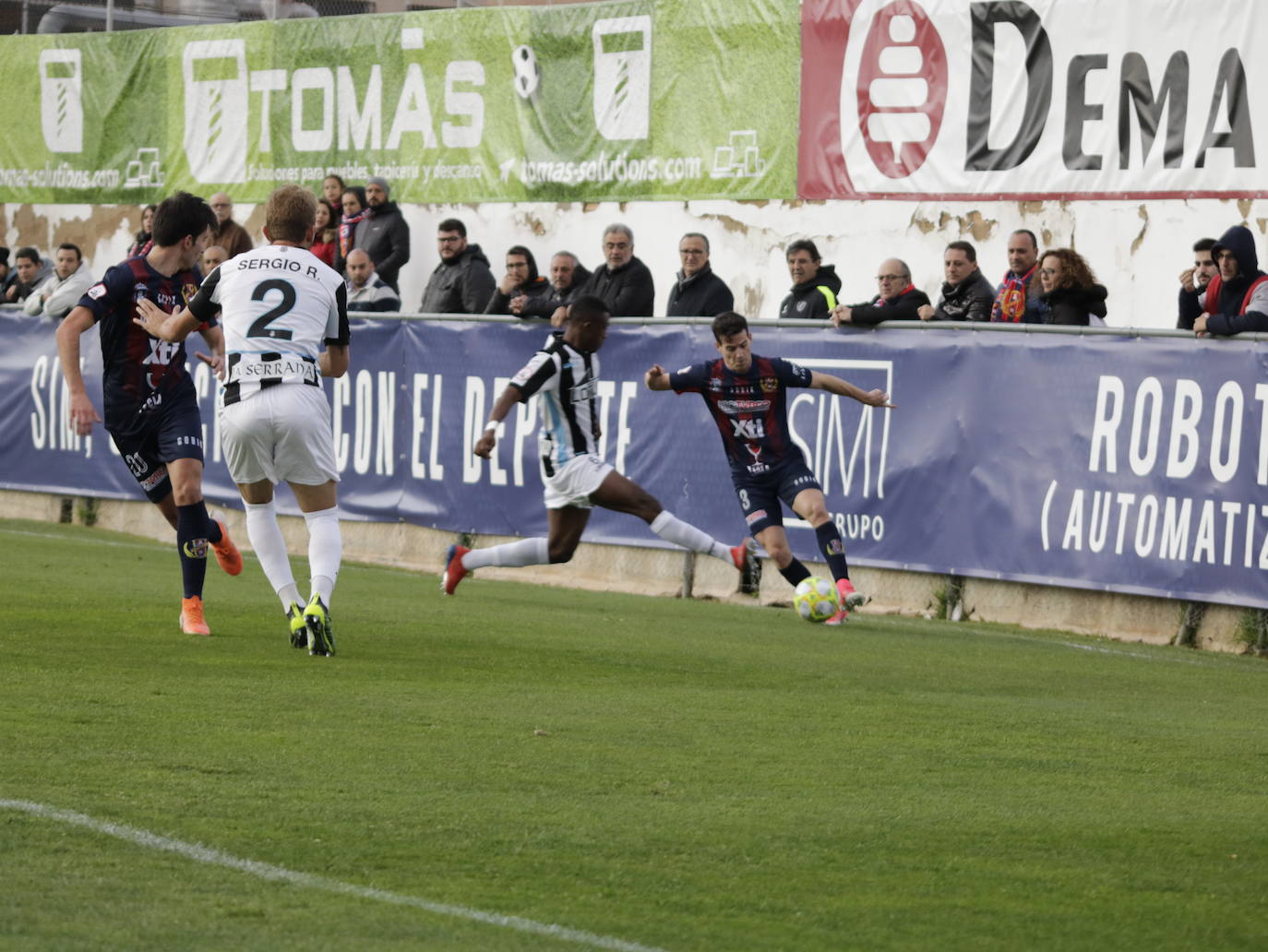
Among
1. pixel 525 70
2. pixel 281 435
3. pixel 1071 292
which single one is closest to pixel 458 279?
pixel 525 70

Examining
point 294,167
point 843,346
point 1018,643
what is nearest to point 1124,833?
point 1018,643

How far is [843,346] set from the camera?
50.6ft

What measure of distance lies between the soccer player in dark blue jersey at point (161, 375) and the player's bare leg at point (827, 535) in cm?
418

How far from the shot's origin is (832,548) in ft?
46.6

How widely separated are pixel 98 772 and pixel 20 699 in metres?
1.62

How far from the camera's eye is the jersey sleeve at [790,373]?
13922 mm

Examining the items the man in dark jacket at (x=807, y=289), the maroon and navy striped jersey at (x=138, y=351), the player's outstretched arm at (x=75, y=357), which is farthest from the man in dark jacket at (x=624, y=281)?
the player's outstretched arm at (x=75, y=357)

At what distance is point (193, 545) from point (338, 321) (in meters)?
1.52

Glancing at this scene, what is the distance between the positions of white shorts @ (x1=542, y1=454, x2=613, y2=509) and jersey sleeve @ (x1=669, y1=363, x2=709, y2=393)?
0.79 metres

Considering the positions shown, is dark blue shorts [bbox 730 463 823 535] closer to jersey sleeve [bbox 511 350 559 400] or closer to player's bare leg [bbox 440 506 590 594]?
player's bare leg [bbox 440 506 590 594]

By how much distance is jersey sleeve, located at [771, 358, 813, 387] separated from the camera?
45.7 feet

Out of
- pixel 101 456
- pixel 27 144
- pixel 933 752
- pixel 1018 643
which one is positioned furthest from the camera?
pixel 27 144

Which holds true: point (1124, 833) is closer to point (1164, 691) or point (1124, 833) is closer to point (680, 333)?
point (1164, 691)

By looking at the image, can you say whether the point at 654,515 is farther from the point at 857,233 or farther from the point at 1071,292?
the point at 857,233
